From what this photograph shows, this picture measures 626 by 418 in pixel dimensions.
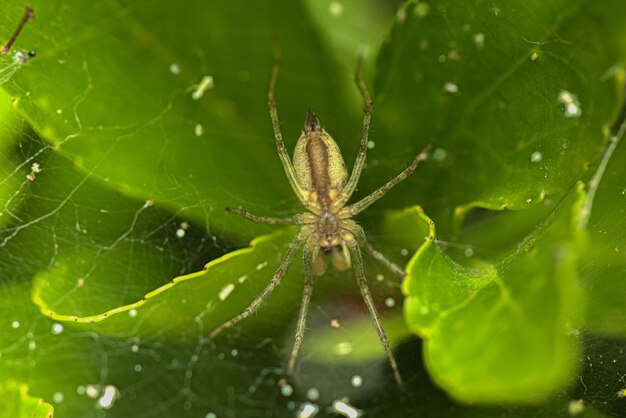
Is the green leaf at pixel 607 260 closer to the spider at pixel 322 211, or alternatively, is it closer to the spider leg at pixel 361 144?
the spider at pixel 322 211

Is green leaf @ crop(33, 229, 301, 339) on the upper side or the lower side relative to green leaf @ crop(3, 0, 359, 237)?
lower

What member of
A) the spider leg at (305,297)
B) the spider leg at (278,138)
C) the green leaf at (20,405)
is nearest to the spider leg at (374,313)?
the spider leg at (305,297)

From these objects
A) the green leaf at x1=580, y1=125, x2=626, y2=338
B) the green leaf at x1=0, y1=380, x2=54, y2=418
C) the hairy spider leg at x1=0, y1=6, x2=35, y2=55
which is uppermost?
the hairy spider leg at x1=0, y1=6, x2=35, y2=55

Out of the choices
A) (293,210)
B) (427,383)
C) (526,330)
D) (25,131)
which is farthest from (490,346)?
(25,131)

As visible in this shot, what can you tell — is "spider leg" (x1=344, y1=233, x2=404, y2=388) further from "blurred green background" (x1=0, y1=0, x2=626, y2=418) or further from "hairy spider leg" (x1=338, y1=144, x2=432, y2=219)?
"hairy spider leg" (x1=338, y1=144, x2=432, y2=219)

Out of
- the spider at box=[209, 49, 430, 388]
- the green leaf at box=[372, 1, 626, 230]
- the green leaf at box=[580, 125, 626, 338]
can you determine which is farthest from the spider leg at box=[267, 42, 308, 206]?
the green leaf at box=[580, 125, 626, 338]

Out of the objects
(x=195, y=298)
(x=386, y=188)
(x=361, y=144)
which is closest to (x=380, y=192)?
(x=386, y=188)
